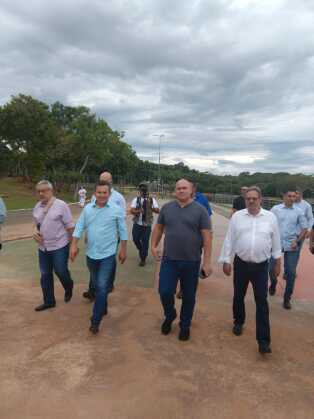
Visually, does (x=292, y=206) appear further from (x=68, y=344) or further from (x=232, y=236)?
(x=68, y=344)

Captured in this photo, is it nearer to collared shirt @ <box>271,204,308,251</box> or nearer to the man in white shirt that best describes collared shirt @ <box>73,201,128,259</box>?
the man in white shirt

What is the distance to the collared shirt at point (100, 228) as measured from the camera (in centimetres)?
397

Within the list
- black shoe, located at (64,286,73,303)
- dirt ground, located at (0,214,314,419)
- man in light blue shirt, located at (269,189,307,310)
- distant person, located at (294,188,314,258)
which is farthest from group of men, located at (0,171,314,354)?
distant person, located at (294,188,314,258)

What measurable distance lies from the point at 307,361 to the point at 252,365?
22.2 inches

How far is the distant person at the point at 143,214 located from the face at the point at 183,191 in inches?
116

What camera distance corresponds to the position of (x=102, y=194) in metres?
4.00

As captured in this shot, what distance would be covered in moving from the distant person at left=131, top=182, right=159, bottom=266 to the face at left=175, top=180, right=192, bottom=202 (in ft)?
9.70

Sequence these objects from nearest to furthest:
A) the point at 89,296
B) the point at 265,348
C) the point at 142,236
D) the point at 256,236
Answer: the point at 265,348 → the point at 256,236 → the point at 89,296 → the point at 142,236

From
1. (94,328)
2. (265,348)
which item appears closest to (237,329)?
(265,348)

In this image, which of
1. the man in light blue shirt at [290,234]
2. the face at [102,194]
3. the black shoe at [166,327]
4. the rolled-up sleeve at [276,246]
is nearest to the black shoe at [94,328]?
the black shoe at [166,327]

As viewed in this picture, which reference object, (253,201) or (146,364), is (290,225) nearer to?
(253,201)

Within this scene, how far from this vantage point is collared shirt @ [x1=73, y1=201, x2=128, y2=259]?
13.0 ft

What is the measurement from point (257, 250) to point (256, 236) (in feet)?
0.46

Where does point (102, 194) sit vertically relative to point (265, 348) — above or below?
above
